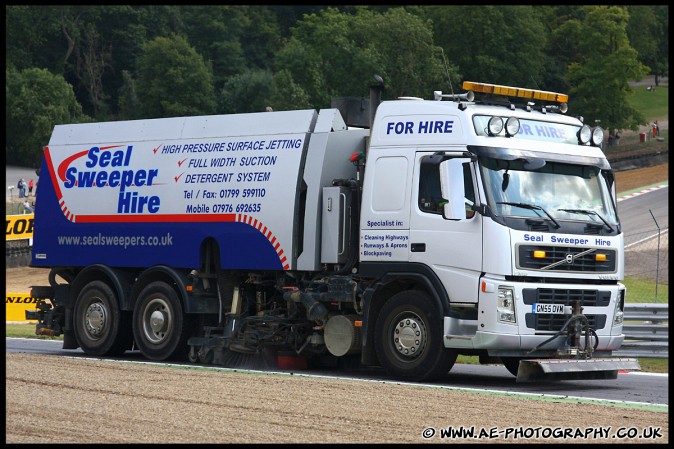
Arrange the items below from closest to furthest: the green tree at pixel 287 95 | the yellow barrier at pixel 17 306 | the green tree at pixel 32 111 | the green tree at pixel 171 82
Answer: the yellow barrier at pixel 17 306 → the green tree at pixel 287 95 → the green tree at pixel 32 111 → the green tree at pixel 171 82

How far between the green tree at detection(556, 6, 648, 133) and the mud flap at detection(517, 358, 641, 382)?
2580 inches

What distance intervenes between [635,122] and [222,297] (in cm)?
6882

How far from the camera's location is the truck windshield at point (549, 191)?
50.4ft

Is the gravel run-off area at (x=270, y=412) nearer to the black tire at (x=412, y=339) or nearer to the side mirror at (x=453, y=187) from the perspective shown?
the black tire at (x=412, y=339)

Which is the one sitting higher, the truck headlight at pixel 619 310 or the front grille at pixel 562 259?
the front grille at pixel 562 259

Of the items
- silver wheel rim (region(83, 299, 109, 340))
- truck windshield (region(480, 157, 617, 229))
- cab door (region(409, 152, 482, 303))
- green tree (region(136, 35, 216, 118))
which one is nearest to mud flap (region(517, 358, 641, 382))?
cab door (region(409, 152, 482, 303))

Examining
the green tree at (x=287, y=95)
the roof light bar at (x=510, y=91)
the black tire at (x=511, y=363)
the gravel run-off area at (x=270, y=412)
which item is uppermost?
the green tree at (x=287, y=95)

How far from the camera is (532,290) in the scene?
15.2m

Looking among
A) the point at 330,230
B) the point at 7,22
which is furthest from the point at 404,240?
the point at 7,22

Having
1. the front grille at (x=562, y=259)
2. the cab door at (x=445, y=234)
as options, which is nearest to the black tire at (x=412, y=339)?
the cab door at (x=445, y=234)

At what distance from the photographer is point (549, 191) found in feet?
51.5

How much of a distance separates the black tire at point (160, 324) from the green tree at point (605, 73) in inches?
2507

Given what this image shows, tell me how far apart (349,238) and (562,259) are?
9.51 feet

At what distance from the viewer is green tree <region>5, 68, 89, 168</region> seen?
8950cm
